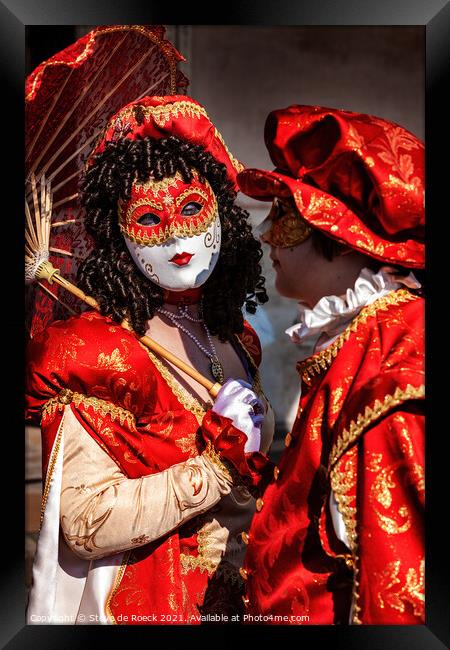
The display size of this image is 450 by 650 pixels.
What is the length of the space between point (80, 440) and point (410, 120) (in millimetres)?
1383

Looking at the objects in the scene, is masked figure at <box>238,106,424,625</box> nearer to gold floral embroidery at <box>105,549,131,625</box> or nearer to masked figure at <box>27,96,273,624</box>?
masked figure at <box>27,96,273,624</box>

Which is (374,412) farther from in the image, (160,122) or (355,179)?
(160,122)

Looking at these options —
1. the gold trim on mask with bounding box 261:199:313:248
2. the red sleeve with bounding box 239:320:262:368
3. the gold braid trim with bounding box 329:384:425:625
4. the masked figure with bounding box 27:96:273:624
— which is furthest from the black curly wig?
the gold braid trim with bounding box 329:384:425:625

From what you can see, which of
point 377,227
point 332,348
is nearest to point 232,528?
point 332,348

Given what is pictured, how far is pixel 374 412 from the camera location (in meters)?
1.87

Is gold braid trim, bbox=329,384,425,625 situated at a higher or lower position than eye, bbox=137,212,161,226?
lower

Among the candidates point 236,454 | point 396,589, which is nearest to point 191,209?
point 236,454

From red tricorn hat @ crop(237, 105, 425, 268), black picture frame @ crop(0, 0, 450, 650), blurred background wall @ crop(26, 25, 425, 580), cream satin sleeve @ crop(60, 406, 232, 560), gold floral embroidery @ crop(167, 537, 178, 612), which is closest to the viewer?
red tricorn hat @ crop(237, 105, 425, 268)

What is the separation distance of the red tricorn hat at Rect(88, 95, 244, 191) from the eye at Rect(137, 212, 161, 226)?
0.75ft

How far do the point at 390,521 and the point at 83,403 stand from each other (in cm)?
90

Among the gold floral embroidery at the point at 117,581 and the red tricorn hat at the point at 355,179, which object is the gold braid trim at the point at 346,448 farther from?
the gold floral embroidery at the point at 117,581

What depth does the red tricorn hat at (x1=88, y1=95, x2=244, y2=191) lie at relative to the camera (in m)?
2.46

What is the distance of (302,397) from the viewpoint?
2.19 m

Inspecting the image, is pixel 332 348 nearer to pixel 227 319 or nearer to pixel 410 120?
pixel 227 319
